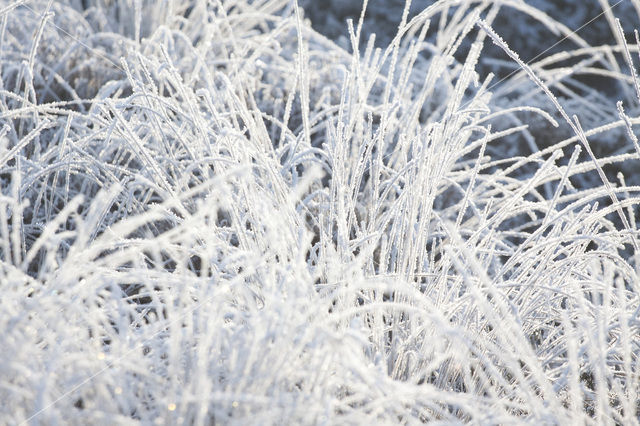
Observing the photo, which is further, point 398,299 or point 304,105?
point 304,105

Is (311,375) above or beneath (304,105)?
beneath

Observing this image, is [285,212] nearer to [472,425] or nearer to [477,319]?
[477,319]

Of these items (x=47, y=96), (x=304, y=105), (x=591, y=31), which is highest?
(x=591, y=31)

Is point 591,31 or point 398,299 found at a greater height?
point 591,31

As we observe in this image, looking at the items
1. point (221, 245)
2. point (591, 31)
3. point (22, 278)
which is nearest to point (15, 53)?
point (221, 245)

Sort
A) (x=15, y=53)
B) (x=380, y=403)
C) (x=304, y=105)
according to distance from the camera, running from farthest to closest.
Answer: (x=15, y=53) → (x=304, y=105) → (x=380, y=403)

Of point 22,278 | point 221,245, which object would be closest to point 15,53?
point 221,245

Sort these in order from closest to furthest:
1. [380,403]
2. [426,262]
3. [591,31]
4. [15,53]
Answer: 1. [380,403]
2. [426,262]
3. [15,53]
4. [591,31]

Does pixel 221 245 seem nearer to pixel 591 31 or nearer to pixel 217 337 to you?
pixel 217 337

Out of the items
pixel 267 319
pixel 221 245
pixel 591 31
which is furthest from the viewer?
pixel 591 31
